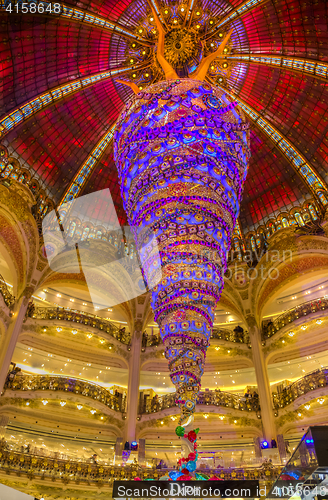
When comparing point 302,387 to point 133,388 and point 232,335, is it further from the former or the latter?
point 133,388

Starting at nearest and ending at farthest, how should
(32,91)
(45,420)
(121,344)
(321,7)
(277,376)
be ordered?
(321,7) < (32,91) < (45,420) < (121,344) < (277,376)

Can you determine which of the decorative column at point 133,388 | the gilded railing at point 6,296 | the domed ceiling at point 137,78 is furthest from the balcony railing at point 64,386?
the domed ceiling at point 137,78

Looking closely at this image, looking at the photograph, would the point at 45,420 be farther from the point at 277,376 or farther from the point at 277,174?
the point at 277,174

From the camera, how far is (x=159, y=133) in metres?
7.27

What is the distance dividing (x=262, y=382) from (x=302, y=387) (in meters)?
1.65

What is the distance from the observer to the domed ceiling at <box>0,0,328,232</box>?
13180 millimetres

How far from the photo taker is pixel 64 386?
52.1 ft

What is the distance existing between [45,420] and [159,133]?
14.9 meters

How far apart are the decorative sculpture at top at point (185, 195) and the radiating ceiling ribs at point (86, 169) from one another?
8658 millimetres

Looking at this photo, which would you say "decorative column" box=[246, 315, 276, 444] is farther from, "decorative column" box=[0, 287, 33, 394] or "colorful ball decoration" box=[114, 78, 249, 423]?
"colorful ball decoration" box=[114, 78, 249, 423]

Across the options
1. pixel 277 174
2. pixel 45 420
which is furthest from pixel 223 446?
pixel 277 174

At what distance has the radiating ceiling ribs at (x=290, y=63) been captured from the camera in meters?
13.7

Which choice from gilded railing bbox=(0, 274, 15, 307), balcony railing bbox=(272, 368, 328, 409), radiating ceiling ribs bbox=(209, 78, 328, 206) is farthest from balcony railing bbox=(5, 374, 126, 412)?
radiating ceiling ribs bbox=(209, 78, 328, 206)

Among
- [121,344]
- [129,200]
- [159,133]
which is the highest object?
[121,344]
